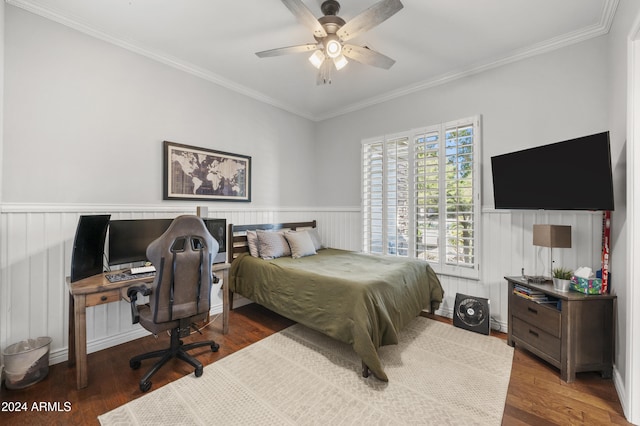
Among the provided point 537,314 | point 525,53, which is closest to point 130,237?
point 537,314

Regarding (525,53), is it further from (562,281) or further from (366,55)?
(562,281)

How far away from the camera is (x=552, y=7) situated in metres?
2.21

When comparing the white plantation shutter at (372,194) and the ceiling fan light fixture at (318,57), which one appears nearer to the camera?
the ceiling fan light fixture at (318,57)

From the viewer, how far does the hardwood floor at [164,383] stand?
1715 millimetres

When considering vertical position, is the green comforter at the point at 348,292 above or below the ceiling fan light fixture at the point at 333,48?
below

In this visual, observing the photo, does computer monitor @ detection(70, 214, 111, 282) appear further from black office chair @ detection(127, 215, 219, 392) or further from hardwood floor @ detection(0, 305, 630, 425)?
hardwood floor @ detection(0, 305, 630, 425)

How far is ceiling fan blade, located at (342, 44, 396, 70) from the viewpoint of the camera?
2262mm

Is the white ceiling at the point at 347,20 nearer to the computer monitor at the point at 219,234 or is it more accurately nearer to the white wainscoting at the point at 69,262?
the white wainscoting at the point at 69,262

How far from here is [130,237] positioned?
251 centimetres

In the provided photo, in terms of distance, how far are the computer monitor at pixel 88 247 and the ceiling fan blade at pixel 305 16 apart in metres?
2.13

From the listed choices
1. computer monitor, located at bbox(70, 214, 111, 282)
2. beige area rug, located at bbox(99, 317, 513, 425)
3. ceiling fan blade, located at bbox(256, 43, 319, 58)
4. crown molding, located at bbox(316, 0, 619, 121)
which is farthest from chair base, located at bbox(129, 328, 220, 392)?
crown molding, located at bbox(316, 0, 619, 121)

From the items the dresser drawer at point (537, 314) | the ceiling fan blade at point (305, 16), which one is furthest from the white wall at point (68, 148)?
the dresser drawer at point (537, 314)

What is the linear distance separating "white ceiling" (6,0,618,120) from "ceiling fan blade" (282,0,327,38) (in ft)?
0.84

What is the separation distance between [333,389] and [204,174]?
8.52 feet
